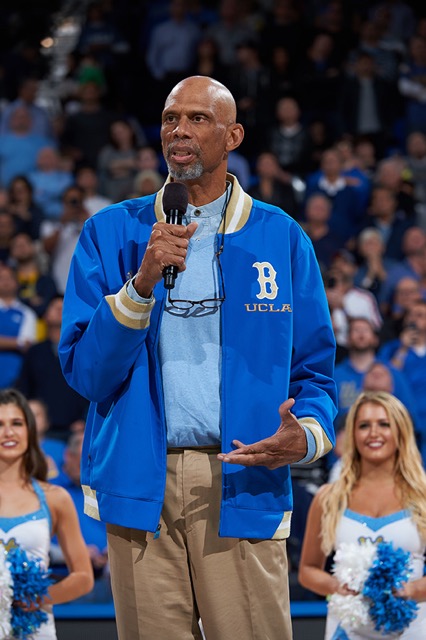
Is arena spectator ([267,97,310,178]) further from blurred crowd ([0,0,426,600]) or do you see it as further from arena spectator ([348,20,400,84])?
arena spectator ([348,20,400,84])

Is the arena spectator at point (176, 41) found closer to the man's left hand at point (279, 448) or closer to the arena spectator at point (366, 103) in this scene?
the arena spectator at point (366, 103)

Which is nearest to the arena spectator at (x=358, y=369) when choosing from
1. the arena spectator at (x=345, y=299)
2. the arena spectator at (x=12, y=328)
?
the arena spectator at (x=345, y=299)

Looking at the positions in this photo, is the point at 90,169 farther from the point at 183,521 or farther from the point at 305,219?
the point at 183,521

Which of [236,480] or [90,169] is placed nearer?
[236,480]

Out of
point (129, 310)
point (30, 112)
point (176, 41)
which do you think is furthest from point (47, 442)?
point (176, 41)

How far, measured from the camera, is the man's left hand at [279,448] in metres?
2.51

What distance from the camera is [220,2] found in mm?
12070

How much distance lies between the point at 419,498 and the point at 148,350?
2.12m

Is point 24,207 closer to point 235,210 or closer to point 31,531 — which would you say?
point 31,531

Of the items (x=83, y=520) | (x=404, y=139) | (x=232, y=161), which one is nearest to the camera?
(x=83, y=520)

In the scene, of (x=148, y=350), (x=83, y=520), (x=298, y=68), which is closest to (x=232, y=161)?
(x=298, y=68)

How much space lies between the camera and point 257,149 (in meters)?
10.6

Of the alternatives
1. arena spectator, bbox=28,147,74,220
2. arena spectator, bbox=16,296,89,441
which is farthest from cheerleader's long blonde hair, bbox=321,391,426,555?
arena spectator, bbox=28,147,74,220

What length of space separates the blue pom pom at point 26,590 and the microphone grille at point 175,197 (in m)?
1.95
